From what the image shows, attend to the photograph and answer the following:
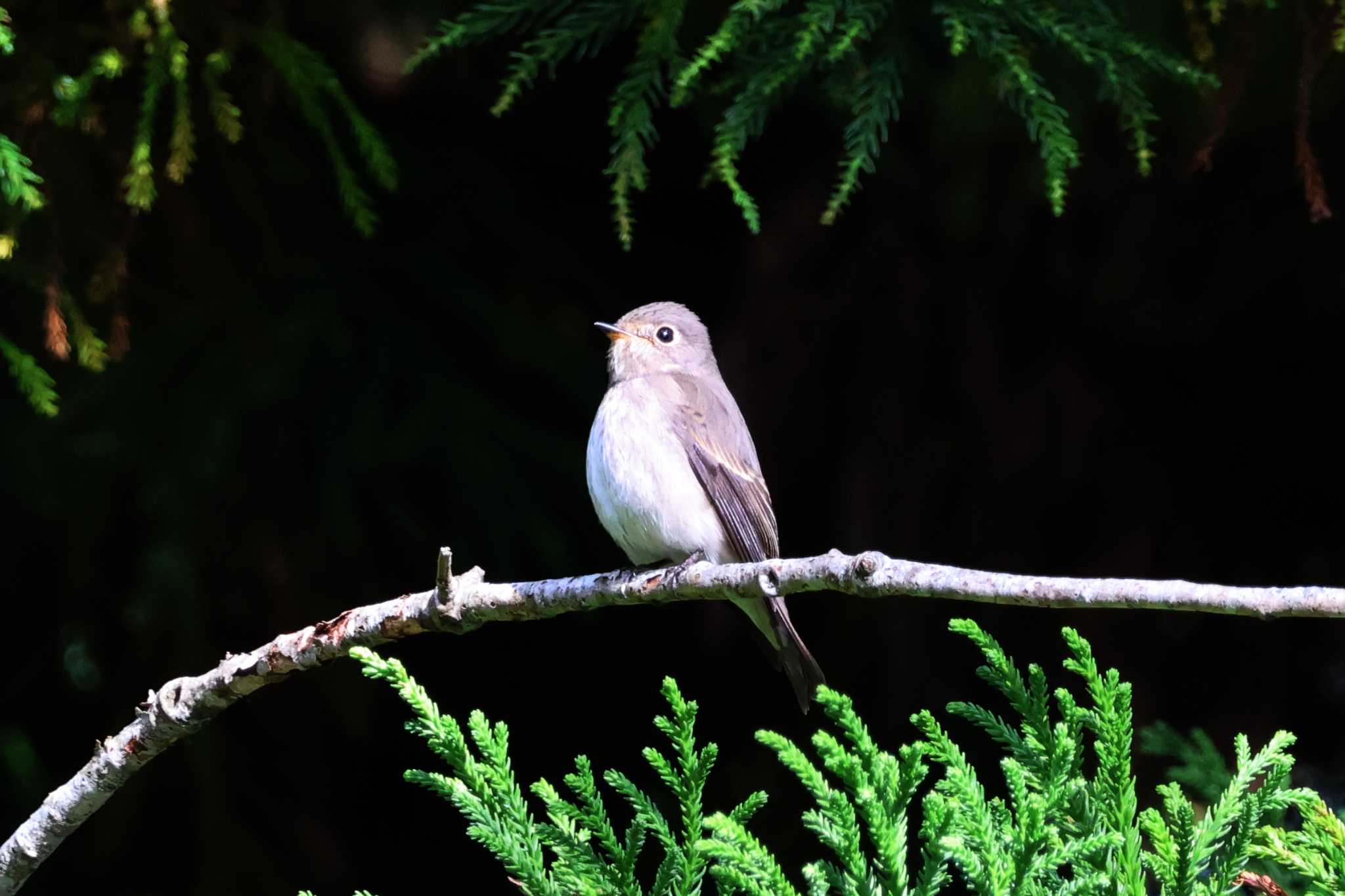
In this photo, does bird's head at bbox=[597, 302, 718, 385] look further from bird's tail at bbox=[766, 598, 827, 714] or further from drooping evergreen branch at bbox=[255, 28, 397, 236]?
drooping evergreen branch at bbox=[255, 28, 397, 236]

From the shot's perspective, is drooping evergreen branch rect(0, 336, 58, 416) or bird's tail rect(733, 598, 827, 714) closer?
drooping evergreen branch rect(0, 336, 58, 416)

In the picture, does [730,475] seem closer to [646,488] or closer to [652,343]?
[646,488]

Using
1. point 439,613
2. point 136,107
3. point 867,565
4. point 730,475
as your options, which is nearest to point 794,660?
point 730,475

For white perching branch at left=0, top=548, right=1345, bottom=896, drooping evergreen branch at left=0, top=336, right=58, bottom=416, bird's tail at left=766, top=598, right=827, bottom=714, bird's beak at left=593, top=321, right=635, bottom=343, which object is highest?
bird's beak at left=593, top=321, right=635, bottom=343

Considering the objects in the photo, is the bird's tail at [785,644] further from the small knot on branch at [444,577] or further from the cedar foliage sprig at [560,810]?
the cedar foliage sprig at [560,810]

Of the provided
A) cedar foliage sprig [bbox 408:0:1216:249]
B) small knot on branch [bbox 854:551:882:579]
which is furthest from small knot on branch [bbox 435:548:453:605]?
cedar foliage sprig [bbox 408:0:1216:249]

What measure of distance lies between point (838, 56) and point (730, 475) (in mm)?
1679

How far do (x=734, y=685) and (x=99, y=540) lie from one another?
255 centimetres

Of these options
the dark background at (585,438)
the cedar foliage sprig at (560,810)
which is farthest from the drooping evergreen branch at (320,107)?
the cedar foliage sprig at (560,810)

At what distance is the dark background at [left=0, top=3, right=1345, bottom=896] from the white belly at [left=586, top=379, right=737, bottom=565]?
55 centimetres

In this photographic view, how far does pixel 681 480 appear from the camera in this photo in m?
4.44

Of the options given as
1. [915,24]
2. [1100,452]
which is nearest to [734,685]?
[1100,452]

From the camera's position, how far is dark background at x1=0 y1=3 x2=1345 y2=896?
4727 mm

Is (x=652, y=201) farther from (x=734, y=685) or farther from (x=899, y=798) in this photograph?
(x=899, y=798)
